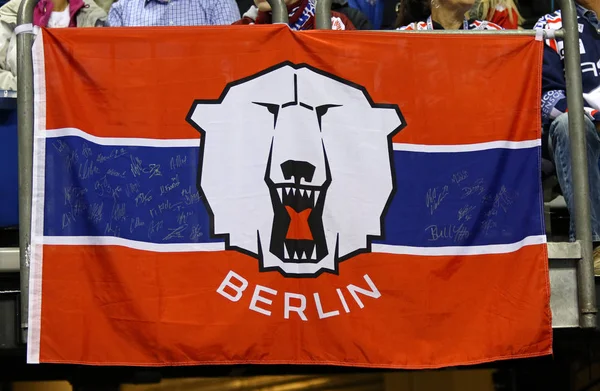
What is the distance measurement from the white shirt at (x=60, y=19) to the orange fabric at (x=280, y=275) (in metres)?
1.33

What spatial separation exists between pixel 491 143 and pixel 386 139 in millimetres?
521

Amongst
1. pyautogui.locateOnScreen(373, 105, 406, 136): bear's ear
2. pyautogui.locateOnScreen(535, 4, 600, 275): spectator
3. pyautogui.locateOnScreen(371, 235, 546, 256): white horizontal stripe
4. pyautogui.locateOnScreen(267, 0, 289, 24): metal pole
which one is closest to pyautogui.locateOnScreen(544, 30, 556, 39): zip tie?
pyautogui.locateOnScreen(535, 4, 600, 275): spectator

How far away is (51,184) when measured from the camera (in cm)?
546

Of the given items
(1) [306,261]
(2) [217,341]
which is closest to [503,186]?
(1) [306,261]

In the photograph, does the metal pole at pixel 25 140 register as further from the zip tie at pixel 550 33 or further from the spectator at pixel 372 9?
the zip tie at pixel 550 33

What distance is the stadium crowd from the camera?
5.97 m

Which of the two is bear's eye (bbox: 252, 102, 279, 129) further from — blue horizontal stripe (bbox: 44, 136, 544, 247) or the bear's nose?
blue horizontal stripe (bbox: 44, 136, 544, 247)

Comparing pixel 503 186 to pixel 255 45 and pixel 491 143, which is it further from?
pixel 255 45

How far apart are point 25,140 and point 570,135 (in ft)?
8.50

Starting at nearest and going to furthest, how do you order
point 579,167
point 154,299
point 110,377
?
1. point 154,299
2. point 579,167
3. point 110,377

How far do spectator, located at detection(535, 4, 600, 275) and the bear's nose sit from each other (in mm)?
1291

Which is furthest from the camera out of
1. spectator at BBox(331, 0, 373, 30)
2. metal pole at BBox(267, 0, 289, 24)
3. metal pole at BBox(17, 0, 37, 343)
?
spectator at BBox(331, 0, 373, 30)

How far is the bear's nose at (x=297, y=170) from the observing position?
5551mm

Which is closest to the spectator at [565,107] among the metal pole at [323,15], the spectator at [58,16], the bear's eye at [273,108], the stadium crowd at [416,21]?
the stadium crowd at [416,21]
